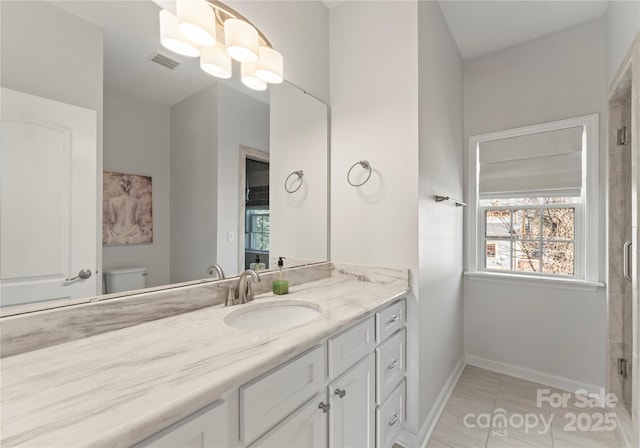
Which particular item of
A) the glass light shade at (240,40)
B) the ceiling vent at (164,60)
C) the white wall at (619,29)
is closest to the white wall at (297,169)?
the glass light shade at (240,40)

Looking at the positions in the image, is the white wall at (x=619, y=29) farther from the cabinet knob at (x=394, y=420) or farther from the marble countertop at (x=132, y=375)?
the cabinet knob at (x=394, y=420)

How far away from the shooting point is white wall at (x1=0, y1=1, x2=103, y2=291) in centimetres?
80

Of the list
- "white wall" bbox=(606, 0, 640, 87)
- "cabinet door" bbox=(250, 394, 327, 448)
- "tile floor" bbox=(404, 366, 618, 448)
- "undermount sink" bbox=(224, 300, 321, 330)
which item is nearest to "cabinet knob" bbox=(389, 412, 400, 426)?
"tile floor" bbox=(404, 366, 618, 448)

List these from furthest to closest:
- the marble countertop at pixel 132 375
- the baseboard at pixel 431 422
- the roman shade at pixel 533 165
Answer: the roman shade at pixel 533 165 < the baseboard at pixel 431 422 < the marble countertop at pixel 132 375

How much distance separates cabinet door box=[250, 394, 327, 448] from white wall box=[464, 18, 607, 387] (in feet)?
7.19

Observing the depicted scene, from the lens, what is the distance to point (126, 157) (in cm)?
104

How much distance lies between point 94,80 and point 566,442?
295 cm

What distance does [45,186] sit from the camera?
85cm

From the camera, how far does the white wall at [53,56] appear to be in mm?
803

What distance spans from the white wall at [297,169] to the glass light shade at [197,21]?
49 cm

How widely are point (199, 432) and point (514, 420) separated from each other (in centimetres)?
219

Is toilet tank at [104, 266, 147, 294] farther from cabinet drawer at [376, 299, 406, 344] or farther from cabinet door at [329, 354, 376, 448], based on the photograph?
cabinet drawer at [376, 299, 406, 344]

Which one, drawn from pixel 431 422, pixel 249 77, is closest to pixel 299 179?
pixel 249 77

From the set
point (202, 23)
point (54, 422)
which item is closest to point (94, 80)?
point (202, 23)
